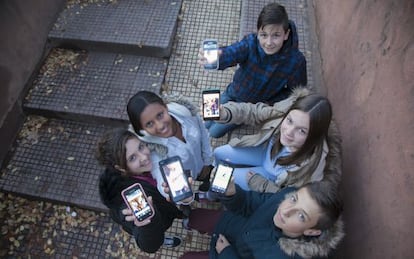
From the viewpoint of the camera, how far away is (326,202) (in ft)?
7.11

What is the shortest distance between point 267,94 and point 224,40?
5.41ft

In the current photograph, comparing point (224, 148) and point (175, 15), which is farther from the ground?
point (175, 15)

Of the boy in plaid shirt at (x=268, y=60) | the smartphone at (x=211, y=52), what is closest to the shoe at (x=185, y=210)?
the boy in plaid shirt at (x=268, y=60)

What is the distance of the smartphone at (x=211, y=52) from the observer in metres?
3.29

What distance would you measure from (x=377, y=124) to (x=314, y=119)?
490 millimetres

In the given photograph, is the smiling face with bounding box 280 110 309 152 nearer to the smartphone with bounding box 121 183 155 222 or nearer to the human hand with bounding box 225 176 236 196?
the human hand with bounding box 225 176 236 196

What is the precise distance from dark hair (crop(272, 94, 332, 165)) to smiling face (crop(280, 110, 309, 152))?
3 centimetres

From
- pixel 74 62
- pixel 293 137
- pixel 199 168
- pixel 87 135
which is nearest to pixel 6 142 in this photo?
pixel 87 135

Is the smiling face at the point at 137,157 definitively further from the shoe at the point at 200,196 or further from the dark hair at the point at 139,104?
the shoe at the point at 200,196

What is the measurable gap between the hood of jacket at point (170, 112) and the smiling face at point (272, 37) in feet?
3.00

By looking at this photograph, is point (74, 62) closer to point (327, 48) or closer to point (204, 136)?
point (204, 136)

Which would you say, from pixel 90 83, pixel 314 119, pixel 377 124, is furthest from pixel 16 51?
pixel 377 124

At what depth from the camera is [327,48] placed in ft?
13.3

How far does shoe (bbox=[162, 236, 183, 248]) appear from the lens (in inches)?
138
